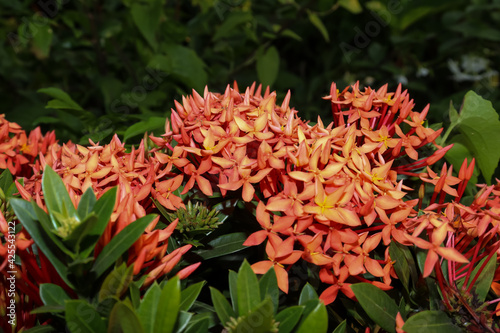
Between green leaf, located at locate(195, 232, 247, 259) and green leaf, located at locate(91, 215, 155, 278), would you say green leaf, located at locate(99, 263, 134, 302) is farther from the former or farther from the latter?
green leaf, located at locate(195, 232, 247, 259)

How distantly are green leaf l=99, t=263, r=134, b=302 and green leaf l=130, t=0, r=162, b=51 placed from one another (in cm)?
101

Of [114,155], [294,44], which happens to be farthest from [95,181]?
[294,44]

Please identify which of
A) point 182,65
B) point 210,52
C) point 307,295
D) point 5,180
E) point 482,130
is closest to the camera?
point 307,295

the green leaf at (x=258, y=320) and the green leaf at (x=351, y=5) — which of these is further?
the green leaf at (x=351, y=5)

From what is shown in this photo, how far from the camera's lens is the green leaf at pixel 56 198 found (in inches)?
19.8

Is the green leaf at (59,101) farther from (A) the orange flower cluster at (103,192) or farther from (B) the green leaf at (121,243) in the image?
(B) the green leaf at (121,243)

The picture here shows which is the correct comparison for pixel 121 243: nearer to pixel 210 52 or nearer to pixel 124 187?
pixel 124 187

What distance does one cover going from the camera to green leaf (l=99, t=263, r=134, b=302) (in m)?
0.49

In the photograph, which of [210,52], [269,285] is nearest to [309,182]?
[269,285]

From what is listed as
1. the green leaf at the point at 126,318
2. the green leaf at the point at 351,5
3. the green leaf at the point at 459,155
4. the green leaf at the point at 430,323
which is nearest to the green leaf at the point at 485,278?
the green leaf at the point at 430,323

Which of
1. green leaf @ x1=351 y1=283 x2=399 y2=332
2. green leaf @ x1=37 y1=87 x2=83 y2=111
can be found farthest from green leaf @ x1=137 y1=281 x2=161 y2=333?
green leaf @ x1=37 y1=87 x2=83 y2=111

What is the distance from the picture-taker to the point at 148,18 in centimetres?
139

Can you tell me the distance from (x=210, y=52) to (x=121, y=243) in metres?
1.22

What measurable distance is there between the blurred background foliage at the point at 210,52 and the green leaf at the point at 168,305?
0.63 m
